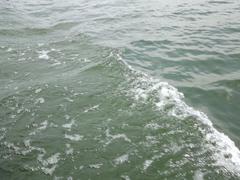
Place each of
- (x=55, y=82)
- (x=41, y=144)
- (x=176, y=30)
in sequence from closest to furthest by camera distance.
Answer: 1. (x=41, y=144)
2. (x=55, y=82)
3. (x=176, y=30)

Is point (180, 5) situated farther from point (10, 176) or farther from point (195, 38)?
point (10, 176)

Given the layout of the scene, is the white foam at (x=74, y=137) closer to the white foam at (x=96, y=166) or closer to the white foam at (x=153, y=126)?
the white foam at (x=96, y=166)

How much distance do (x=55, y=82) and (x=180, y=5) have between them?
948 cm

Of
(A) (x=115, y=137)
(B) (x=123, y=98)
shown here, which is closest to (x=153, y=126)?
(A) (x=115, y=137)

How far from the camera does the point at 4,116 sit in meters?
6.88

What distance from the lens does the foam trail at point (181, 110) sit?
5.35 m

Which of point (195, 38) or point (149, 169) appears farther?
point (195, 38)

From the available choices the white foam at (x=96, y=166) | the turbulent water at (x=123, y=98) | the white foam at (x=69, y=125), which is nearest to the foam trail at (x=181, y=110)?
the turbulent water at (x=123, y=98)

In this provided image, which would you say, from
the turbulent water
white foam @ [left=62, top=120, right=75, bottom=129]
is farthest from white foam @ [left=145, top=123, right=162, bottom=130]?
white foam @ [left=62, top=120, right=75, bottom=129]

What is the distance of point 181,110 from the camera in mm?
6812

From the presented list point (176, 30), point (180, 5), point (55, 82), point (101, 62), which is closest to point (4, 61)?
point (55, 82)

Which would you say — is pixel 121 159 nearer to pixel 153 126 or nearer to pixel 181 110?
pixel 153 126

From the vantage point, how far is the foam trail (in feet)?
17.6

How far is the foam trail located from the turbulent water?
1.0 inches
